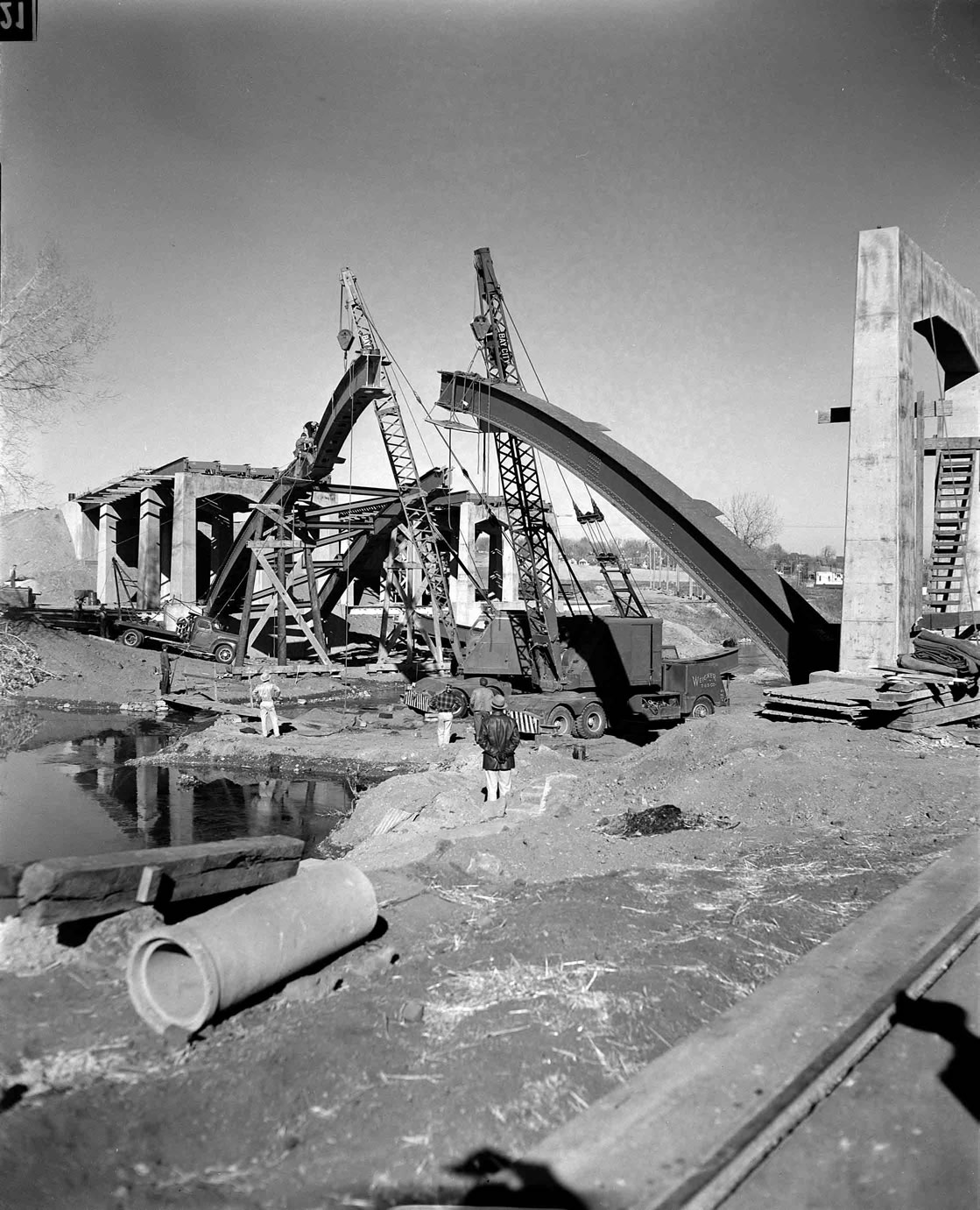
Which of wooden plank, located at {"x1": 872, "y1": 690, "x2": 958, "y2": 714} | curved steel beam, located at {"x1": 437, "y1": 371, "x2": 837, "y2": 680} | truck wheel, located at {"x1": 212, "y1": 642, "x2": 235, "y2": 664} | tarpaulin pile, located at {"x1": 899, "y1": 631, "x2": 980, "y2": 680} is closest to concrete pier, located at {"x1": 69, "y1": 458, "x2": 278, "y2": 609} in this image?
truck wheel, located at {"x1": 212, "y1": 642, "x2": 235, "y2": 664}

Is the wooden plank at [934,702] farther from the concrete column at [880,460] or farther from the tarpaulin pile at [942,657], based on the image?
the concrete column at [880,460]

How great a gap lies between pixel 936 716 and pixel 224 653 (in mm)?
23843

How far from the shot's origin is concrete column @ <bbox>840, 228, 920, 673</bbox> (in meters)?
10.8

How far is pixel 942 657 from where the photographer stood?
11000 mm

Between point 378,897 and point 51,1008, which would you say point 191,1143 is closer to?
point 51,1008

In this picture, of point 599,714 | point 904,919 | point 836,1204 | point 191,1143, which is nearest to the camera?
point 836,1204

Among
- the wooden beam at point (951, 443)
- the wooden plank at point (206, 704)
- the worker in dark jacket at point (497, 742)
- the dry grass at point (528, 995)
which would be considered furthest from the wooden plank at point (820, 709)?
the wooden plank at point (206, 704)

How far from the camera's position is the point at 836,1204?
2.80 metres

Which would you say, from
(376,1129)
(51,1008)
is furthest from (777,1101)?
(51,1008)

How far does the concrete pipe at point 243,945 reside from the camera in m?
3.87

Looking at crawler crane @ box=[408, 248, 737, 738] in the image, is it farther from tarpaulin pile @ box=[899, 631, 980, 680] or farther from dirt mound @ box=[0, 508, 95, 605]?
dirt mound @ box=[0, 508, 95, 605]

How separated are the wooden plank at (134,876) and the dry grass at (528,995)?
54.9 inches

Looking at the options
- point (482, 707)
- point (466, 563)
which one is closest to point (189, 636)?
point (466, 563)

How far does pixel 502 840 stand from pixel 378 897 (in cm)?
201
